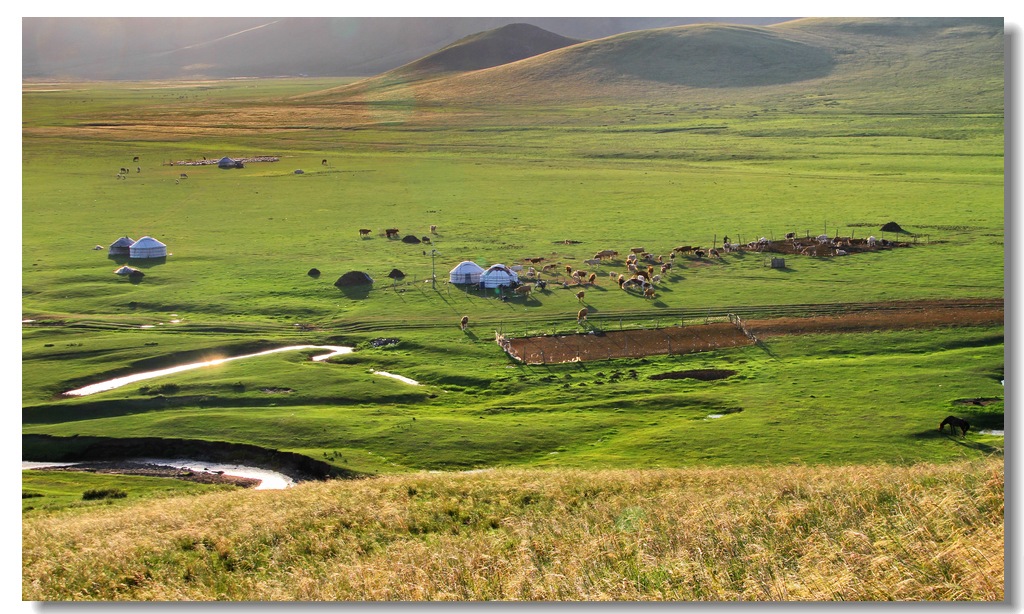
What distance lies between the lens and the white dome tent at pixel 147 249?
217 feet

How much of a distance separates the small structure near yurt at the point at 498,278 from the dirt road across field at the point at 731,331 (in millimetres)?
10451

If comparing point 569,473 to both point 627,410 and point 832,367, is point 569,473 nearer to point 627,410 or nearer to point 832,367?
point 627,410

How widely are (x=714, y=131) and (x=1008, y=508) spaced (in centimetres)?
11423

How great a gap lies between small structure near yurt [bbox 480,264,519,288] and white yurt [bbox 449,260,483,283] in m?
1.03

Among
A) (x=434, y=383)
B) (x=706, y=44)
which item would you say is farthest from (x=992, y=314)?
(x=706, y=44)

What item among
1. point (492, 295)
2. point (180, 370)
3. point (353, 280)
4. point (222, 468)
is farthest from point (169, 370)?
point (492, 295)

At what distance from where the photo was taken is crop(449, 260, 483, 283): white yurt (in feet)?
195

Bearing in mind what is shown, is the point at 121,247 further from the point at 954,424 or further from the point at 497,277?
the point at 954,424

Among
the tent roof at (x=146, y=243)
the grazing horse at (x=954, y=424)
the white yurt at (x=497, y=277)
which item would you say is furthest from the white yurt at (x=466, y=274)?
the grazing horse at (x=954, y=424)

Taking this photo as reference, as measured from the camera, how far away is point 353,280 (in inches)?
2343

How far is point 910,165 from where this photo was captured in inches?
3679

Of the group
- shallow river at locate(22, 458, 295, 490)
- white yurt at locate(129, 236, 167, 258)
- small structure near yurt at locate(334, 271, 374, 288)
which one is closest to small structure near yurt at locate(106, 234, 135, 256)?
white yurt at locate(129, 236, 167, 258)

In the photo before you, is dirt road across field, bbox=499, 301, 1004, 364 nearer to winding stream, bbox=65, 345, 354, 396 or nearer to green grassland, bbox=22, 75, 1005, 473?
green grassland, bbox=22, 75, 1005, 473

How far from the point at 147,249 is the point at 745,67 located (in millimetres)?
105751
